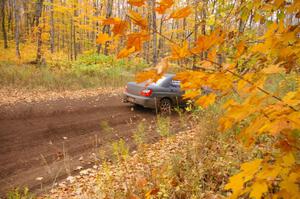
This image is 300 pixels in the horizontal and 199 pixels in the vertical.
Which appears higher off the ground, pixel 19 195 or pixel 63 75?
pixel 63 75

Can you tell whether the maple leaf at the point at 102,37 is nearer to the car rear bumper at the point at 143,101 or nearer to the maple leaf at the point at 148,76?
the maple leaf at the point at 148,76

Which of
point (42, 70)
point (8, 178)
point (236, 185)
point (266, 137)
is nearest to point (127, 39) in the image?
point (236, 185)

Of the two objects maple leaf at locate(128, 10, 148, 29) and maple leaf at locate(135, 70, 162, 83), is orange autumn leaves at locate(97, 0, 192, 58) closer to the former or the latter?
maple leaf at locate(128, 10, 148, 29)

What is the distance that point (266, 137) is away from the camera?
477cm

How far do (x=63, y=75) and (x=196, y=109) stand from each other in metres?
10.5

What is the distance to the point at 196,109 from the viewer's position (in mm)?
7133

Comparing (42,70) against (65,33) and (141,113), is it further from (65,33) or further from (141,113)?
(65,33)

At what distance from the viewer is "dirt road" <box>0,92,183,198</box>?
17.8ft

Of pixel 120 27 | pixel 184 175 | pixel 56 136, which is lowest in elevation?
pixel 56 136

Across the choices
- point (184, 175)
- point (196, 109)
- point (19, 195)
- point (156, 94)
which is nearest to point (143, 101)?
point (156, 94)

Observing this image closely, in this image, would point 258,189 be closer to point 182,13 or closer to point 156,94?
point 182,13

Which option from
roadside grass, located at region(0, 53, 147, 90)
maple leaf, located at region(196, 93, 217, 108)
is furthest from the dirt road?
roadside grass, located at region(0, 53, 147, 90)

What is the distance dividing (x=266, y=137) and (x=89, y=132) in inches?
198

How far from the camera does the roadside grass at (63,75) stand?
1331 cm
